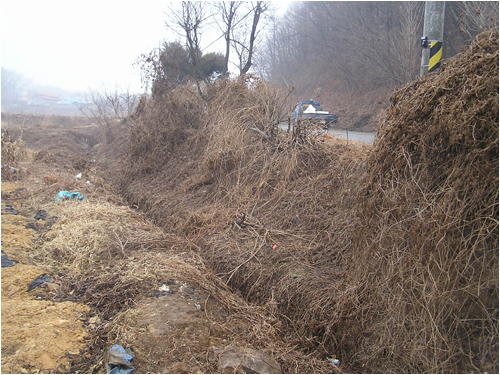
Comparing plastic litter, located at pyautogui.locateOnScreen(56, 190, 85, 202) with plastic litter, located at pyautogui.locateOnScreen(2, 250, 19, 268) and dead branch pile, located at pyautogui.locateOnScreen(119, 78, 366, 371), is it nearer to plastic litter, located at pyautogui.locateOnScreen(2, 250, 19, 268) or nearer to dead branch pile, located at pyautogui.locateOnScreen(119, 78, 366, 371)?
dead branch pile, located at pyautogui.locateOnScreen(119, 78, 366, 371)

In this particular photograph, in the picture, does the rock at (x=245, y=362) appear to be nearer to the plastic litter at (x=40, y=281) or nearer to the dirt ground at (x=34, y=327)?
the dirt ground at (x=34, y=327)

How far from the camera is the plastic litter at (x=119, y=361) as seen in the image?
2.79 metres

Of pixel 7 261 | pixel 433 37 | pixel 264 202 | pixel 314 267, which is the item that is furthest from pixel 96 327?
pixel 433 37

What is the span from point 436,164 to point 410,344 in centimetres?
160

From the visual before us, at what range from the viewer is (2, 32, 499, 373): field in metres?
2.94

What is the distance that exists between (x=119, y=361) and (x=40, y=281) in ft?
6.03

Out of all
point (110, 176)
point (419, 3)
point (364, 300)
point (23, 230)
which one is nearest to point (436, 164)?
point (364, 300)

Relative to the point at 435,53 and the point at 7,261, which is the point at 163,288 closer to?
the point at 7,261

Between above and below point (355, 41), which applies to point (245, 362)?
below

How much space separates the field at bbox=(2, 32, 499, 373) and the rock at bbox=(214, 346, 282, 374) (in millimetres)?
23

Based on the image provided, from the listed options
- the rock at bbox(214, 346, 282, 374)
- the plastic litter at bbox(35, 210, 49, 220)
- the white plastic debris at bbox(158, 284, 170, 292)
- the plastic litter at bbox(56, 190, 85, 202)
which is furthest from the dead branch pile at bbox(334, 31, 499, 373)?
the plastic litter at bbox(56, 190, 85, 202)

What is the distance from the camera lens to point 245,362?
116 inches

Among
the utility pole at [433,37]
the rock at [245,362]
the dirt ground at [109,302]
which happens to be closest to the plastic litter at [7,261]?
the dirt ground at [109,302]

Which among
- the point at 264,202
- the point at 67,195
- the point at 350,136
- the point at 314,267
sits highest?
the point at 350,136
